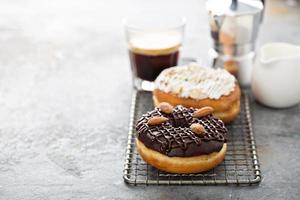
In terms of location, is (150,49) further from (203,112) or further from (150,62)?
(203,112)

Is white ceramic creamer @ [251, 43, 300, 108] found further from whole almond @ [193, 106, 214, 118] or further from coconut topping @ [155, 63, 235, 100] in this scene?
whole almond @ [193, 106, 214, 118]

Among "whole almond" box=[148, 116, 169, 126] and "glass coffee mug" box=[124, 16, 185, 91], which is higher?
"whole almond" box=[148, 116, 169, 126]

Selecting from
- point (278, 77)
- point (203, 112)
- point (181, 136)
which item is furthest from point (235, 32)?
point (181, 136)

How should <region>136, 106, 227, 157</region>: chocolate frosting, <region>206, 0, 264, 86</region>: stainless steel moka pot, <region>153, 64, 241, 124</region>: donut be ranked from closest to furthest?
<region>136, 106, 227, 157</region>: chocolate frosting, <region>153, 64, 241, 124</region>: donut, <region>206, 0, 264, 86</region>: stainless steel moka pot

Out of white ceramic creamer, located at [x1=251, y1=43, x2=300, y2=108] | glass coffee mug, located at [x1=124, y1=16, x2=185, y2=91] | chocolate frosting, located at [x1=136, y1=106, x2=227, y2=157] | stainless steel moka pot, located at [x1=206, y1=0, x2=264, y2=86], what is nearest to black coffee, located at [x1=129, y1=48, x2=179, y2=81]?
glass coffee mug, located at [x1=124, y1=16, x2=185, y2=91]

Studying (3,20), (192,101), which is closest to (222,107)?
(192,101)

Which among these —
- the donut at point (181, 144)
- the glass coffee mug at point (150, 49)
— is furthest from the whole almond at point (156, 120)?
the glass coffee mug at point (150, 49)
